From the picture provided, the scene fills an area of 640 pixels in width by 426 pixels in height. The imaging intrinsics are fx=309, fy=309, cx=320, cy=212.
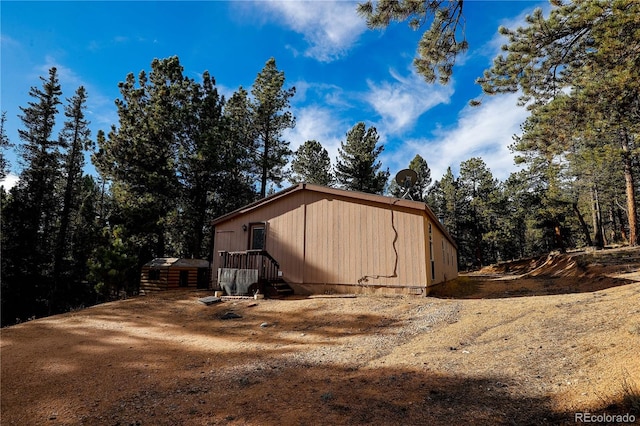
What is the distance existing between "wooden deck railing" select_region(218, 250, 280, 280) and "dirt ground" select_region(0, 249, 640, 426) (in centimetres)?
340

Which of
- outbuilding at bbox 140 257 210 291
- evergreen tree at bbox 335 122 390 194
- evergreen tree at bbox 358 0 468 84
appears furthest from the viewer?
evergreen tree at bbox 335 122 390 194

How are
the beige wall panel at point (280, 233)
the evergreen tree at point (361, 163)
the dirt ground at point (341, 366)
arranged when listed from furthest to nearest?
the evergreen tree at point (361, 163), the beige wall panel at point (280, 233), the dirt ground at point (341, 366)

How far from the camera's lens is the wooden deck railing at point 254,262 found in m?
12.7

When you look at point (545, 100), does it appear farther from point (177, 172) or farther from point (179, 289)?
point (177, 172)

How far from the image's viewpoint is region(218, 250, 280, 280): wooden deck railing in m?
12.7

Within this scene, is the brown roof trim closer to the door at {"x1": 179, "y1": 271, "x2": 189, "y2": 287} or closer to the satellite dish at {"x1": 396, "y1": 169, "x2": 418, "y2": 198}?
the satellite dish at {"x1": 396, "y1": 169, "x2": 418, "y2": 198}

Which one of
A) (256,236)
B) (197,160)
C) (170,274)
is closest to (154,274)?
(170,274)

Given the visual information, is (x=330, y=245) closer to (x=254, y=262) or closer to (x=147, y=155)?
(x=254, y=262)

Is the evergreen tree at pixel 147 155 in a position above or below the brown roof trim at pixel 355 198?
above

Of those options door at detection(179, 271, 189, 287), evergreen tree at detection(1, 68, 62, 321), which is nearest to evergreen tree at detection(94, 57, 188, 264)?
door at detection(179, 271, 189, 287)

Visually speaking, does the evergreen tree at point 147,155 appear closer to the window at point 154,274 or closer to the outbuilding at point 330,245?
the window at point 154,274

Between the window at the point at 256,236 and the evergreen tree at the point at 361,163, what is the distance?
Result: 1638 cm

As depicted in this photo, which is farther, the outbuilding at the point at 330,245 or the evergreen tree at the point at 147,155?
the evergreen tree at the point at 147,155

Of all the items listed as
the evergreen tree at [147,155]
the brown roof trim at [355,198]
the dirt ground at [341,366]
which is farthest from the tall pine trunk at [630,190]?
the evergreen tree at [147,155]
